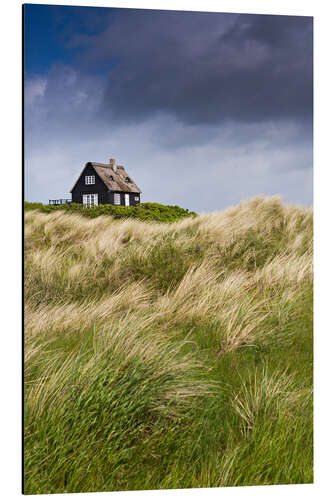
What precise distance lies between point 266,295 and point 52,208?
1709 mm

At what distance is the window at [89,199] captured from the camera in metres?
4.11

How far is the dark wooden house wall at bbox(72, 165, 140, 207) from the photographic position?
395 cm

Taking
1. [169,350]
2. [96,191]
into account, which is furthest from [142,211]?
[169,350]

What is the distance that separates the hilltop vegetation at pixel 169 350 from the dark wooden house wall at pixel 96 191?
16cm

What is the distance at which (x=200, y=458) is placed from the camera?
3615mm

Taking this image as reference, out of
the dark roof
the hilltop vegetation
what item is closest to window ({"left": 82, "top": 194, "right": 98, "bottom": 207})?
the hilltop vegetation

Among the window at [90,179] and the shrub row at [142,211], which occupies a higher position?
the window at [90,179]

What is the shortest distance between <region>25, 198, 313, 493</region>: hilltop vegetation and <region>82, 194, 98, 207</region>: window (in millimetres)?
142

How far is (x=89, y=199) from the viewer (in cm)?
412

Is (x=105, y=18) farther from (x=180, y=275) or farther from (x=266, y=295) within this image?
(x=266, y=295)

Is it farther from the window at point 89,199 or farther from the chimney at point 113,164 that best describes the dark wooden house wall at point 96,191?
the chimney at point 113,164

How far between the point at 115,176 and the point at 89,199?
12.9 inches

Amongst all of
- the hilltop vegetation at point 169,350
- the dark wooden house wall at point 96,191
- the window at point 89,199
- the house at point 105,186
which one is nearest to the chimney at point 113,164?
the house at point 105,186

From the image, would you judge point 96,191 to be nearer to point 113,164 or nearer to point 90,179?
point 90,179
